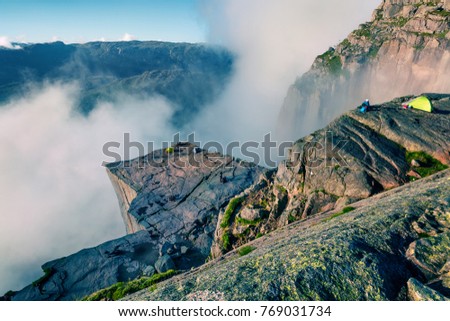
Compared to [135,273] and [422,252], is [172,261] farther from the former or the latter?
[422,252]

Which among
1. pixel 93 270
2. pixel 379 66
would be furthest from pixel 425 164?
pixel 379 66

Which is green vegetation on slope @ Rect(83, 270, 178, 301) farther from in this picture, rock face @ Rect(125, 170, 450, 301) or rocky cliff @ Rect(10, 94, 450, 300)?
rock face @ Rect(125, 170, 450, 301)

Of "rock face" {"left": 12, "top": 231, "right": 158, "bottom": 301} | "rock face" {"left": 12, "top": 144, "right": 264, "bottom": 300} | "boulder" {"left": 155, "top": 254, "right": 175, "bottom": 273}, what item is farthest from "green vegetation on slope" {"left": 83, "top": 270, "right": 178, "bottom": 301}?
"rock face" {"left": 12, "top": 231, "right": 158, "bottom": 301}

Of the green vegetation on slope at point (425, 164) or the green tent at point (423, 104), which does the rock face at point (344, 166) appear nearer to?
the green vegetation on slope at point (425, 164)

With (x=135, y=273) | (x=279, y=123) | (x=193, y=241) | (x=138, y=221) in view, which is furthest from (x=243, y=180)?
(x=279, y=123)

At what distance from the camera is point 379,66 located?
13075 centimetres

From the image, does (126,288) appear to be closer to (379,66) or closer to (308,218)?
(308,218)

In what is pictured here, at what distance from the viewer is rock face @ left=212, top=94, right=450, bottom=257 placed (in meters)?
25.7

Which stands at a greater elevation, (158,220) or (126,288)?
(126,288)

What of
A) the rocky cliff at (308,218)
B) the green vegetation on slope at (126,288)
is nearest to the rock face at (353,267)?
the rocky cliff at (308,218)

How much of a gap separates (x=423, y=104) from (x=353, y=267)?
27691mm

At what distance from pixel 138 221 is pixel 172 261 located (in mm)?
17668

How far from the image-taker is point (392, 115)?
30469 millimetres

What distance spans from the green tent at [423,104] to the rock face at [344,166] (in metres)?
0.78
